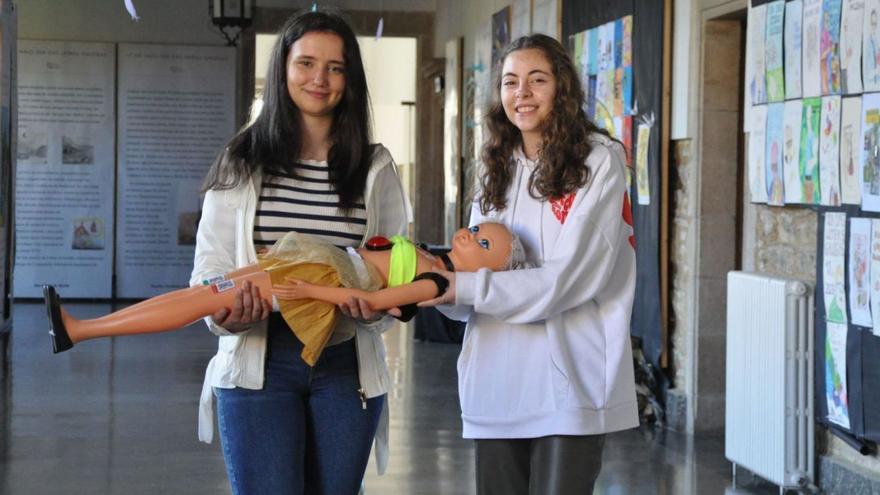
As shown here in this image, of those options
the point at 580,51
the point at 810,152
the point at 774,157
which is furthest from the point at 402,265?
the point at 580,51

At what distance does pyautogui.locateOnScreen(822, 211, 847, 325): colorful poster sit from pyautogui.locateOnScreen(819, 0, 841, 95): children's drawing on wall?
0.55 m

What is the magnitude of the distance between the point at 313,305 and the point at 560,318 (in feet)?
1.81

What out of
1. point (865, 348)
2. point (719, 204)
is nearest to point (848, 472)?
point (865, 348)

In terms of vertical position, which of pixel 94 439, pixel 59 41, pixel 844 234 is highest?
pixel 59 41

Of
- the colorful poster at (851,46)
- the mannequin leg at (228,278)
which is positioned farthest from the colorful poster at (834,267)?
the mannequin leg at (228,278)

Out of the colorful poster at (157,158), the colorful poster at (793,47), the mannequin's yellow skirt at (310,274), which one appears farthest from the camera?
the colorful poster at (157,158)

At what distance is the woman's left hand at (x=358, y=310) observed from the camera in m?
2.92

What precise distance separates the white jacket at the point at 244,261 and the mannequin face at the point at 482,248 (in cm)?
19

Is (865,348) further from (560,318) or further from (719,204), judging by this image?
(560,318)

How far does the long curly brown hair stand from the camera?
9.89 feet

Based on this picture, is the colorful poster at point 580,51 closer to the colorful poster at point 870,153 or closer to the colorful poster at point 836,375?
the colorful poster at point 836,375

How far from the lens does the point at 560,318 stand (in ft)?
9.96

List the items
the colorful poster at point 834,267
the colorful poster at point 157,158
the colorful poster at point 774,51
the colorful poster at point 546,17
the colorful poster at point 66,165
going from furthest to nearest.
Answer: the colorful poster at point 157,158
the colorful poster at point 66,165
the colorful poster at point 546,17
the colorful poster at point 774,51
the colorful poster at point 834,267

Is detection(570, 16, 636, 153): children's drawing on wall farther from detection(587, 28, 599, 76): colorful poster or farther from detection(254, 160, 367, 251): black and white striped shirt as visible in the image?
detection(254, 160, 367, 251): black and white striped shirt
